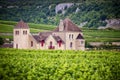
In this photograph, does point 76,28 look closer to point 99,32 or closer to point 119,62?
point 99,32

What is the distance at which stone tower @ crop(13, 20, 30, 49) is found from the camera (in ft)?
56.1

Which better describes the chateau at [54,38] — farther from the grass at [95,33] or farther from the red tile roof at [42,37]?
the grass at [95,33]

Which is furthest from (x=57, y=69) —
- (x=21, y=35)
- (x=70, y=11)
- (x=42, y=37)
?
(x=70, y=11)

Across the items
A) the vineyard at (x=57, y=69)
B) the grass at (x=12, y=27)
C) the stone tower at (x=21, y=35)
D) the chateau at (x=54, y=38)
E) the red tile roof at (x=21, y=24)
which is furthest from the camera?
the red tile roof at (x=21, y=24)

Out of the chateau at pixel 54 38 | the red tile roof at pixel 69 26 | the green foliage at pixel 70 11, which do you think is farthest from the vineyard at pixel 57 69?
the red tile roof at pixel 69 26

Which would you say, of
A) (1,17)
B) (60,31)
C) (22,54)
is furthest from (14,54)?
(60,31)

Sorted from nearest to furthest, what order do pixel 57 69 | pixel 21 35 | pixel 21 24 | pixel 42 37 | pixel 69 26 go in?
1. pixel 57 69
2. pixel 21 35
3. pixel 21 24
4. pixel 42 37
5. pixel 69 26

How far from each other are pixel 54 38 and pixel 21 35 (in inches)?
51.6

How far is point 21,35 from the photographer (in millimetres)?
17328

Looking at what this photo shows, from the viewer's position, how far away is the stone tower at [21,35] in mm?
17106

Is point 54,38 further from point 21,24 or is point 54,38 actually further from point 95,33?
point 95,33

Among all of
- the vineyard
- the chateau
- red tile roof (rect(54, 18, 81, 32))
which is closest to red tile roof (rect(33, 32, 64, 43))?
the chateau

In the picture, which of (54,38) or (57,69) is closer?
(57,69)

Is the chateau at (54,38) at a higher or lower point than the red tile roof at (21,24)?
lower
